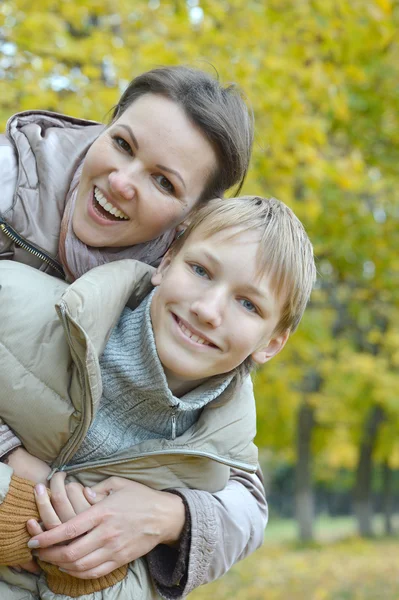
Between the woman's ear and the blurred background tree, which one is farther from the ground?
the woman's ear

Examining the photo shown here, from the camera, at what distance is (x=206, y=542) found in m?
2.22

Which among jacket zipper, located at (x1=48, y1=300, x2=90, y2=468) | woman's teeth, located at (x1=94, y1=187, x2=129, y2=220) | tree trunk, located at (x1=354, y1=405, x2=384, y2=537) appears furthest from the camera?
tree trunk, located at (x1=354, y1=405, x2=384, y2=537)

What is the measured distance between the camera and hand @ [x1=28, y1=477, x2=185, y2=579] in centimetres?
196

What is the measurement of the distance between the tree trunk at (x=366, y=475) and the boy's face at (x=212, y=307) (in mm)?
18769

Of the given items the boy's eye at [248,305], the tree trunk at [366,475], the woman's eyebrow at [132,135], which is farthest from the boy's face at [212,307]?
the tree trunk at [366,475]

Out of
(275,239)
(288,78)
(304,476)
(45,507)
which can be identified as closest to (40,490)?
(45,507)

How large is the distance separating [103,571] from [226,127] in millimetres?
1242

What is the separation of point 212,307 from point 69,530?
666mm

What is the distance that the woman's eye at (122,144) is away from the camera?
2.20 metres

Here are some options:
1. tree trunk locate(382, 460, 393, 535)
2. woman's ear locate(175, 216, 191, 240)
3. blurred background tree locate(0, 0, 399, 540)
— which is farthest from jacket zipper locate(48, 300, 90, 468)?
tree trunk locate(382, 460, 393, 535)

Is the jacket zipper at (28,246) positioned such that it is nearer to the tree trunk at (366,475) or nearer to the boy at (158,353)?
the boy at (158,353)

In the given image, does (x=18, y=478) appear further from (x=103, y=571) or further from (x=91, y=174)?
(x=91, y=174)

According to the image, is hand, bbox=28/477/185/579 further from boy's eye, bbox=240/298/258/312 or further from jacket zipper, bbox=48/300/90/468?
boy's eye, bbox=240/298/258/312

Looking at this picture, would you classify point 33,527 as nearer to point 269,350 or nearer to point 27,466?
point 27,466
